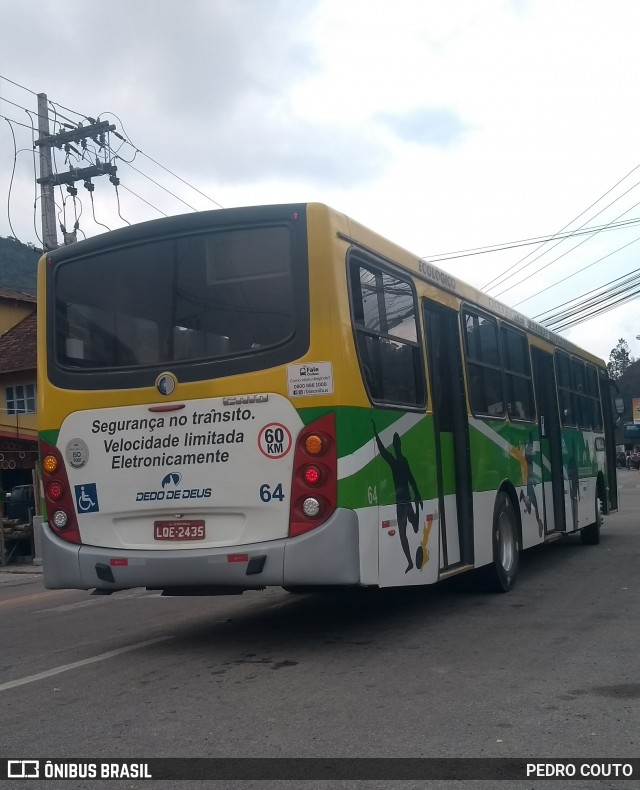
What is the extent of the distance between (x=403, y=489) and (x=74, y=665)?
2865 mm

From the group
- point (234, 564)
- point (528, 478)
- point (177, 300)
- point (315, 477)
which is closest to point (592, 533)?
point (528, 478)

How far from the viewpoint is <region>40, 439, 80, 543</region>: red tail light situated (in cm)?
759

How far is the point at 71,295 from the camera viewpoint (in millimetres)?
7934

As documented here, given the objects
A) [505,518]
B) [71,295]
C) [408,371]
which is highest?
[71,295]

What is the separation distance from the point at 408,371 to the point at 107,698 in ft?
11.9

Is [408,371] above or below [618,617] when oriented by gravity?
above

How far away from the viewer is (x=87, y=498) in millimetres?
7516

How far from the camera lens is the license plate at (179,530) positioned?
7152 mm

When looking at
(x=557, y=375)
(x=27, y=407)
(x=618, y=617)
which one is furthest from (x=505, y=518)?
(x=27, y=407)

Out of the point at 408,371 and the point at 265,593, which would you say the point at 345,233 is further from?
the point at 265,593

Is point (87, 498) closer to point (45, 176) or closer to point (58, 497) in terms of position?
point (58, 497)

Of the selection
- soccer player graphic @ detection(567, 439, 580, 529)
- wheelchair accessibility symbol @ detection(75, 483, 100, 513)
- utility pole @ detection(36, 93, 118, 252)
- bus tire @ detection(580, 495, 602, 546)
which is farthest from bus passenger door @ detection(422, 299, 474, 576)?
utility pole @ detection(36, 93, 118, 252)

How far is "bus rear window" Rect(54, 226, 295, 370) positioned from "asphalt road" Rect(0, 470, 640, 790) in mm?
2347

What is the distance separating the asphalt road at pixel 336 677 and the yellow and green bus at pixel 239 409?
627 mm
